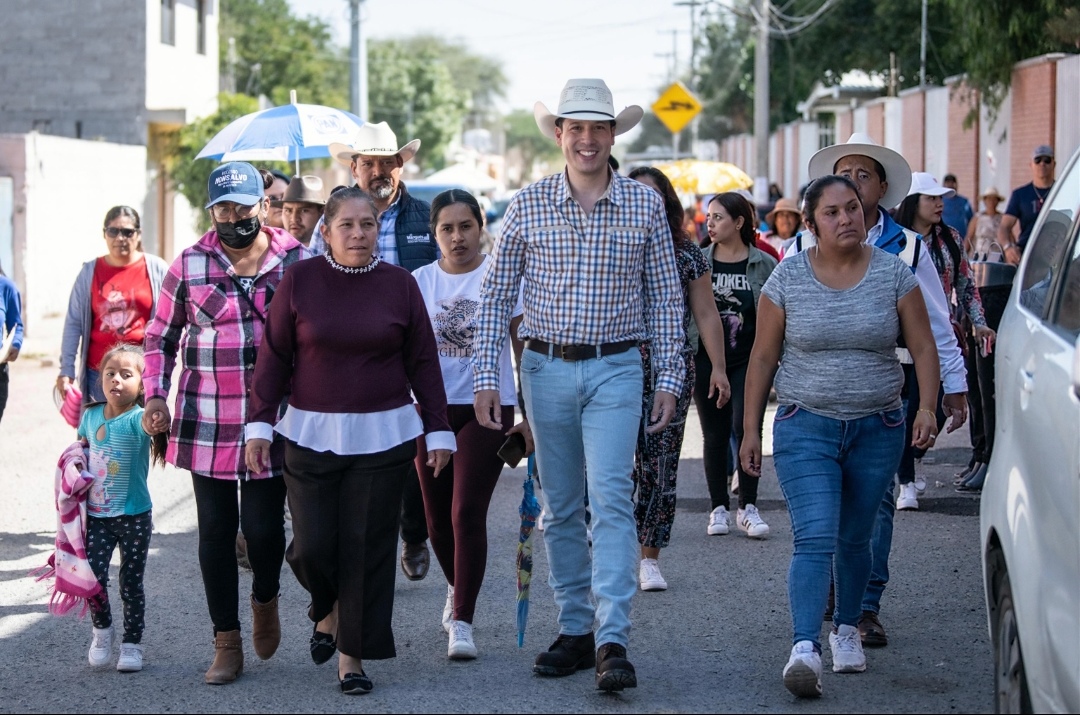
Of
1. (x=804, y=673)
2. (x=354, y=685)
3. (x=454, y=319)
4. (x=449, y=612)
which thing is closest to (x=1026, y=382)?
(x=804, y=673)

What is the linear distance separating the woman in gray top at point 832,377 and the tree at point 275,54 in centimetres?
4898

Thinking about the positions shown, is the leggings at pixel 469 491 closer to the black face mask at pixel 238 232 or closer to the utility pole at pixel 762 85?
the black face mask at pixel 238 232

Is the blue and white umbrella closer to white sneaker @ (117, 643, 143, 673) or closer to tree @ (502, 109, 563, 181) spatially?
white sneaker @ (117, 643, 143, 673)

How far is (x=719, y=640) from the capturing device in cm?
623

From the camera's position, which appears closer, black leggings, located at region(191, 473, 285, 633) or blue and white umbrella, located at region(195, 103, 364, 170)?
black leggings, located at region(191, 473, 285, 633)

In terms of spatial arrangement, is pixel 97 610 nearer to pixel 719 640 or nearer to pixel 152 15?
pixel 719 640

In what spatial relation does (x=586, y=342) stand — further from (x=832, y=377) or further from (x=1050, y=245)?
(x=1050, y=245)

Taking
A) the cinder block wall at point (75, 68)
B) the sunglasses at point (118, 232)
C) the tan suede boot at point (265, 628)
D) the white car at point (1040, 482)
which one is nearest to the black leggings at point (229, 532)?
the tan suede boot at point (265, 628)

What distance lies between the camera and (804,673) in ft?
17.1

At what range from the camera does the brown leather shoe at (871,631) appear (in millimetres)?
6102

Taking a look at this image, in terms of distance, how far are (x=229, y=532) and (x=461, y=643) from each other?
39.7 inches

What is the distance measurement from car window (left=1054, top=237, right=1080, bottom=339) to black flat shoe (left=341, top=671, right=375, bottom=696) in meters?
2.72

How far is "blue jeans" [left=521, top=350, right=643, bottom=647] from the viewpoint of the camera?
5.42m

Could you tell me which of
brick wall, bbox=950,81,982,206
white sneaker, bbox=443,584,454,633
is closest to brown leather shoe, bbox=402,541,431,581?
white sneaker, bbox=443,584,454,633
